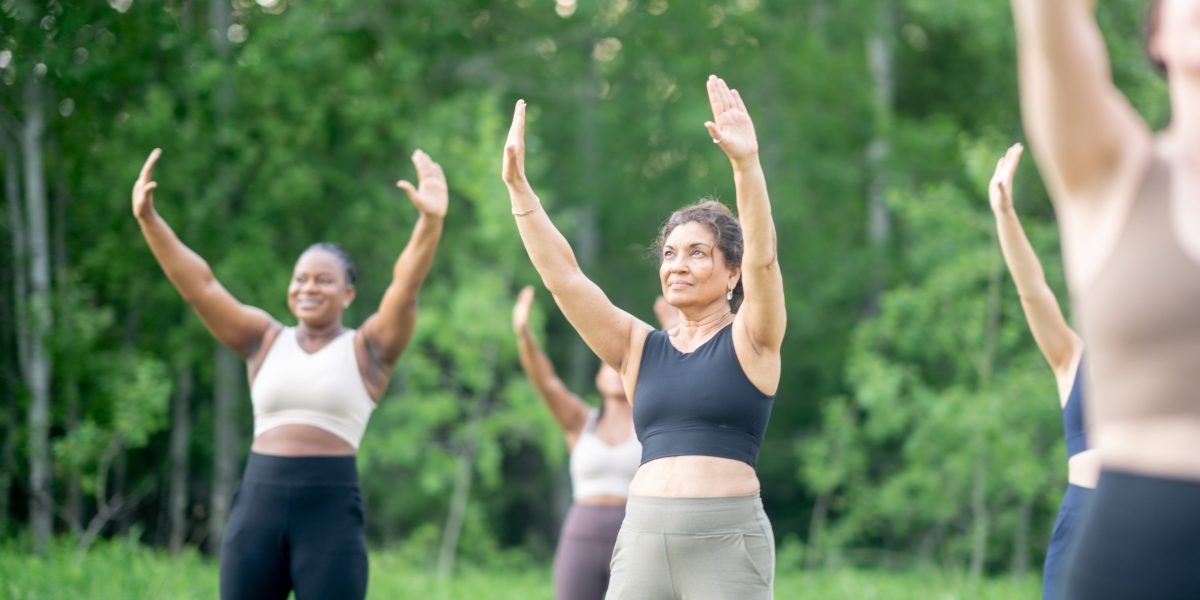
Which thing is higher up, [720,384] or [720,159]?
[720,159]

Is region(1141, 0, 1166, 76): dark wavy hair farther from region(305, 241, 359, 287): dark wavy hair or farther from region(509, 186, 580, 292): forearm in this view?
region(305, 241, 359, 287): dark wavy hair

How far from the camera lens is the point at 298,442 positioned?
4992 millimetres

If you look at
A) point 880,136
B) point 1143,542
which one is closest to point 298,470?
point 1143,542

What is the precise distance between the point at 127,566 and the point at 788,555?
341 inches

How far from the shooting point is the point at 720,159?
18.2 metres

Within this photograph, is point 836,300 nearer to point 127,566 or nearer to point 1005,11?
point 1005,11

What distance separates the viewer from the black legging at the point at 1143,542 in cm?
188

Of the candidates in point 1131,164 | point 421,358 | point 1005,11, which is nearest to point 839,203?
point 1005,11

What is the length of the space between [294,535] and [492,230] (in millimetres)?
9224

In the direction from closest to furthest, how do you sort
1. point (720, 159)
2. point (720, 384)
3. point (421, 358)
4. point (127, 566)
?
point (720, 384) < point (127, 566) < point (421, 358) < point (720, 159)

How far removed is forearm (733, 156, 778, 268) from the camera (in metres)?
3.24

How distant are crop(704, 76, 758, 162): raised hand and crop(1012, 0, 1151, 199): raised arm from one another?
1.23m

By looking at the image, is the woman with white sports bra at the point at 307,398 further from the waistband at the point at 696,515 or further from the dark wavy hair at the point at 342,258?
the waistband at the point at 696,515

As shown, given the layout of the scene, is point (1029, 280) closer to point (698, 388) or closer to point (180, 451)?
point (698, 388)
